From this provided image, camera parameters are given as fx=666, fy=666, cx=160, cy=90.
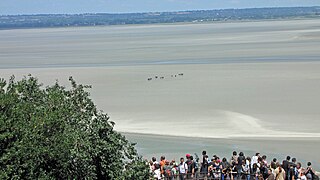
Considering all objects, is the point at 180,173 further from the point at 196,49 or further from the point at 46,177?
the point at 196,49

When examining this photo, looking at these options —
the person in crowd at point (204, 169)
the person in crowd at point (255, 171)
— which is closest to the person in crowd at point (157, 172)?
the person in crowd at point (204, 169)

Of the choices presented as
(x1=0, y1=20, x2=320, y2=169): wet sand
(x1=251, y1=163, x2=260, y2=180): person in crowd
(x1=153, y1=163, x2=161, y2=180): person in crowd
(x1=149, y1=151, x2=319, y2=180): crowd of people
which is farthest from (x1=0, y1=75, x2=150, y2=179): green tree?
(x1=0, y1=20, x2=320, y2=169): wet sand

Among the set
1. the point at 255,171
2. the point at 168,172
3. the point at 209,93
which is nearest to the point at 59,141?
the point at 168,172

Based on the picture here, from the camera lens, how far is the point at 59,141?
12.0 metres

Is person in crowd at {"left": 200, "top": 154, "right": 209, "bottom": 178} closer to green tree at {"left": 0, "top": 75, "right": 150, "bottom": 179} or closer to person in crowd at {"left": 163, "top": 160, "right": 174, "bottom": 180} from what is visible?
person in crowd at {"left": 163, "top": 160, "right": 174, "bottom": 180}

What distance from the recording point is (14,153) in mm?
11352

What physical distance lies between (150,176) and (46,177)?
2833mm

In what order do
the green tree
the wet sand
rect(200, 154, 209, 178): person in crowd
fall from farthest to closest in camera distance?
1. the wet sand
2. rect(200, 154, 209, 178): person in crowd
3. the green tree

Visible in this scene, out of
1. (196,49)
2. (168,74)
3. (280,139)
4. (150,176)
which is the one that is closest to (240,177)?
(150,176)

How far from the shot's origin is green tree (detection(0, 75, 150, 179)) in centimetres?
1148

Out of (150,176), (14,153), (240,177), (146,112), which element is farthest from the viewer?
(146,112)

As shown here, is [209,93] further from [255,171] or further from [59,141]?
[59,141]

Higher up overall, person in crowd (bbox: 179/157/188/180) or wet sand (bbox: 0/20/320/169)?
wet sand (bbox: 0/20/320/169)

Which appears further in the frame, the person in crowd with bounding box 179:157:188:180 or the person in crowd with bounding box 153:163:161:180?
the person in crowd with bounding box 179:157:188:180
